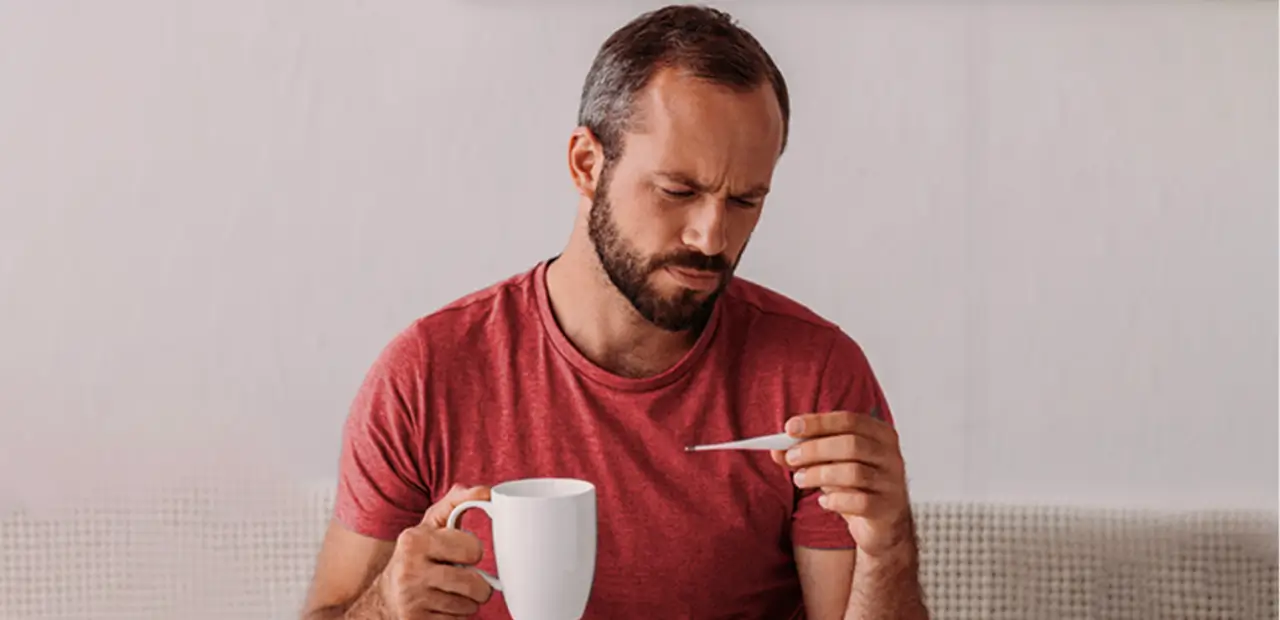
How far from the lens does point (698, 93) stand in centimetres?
119

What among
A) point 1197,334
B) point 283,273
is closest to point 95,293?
point 283,273

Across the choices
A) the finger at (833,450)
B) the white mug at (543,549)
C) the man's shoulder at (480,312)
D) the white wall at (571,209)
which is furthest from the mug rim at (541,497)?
the white wall at (571,209)

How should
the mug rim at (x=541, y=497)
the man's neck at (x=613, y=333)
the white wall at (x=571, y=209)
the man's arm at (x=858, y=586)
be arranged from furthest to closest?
the white wall at (x=571, y=209) → the man's neck at (x=613, y=333) → the man's arm at (x=858, y=586) → the mug rim at (x=541, y=497)

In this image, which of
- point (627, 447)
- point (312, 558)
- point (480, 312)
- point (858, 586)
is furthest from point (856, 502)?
point (312, 558)

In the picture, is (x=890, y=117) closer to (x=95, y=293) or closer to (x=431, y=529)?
(x=431, y=529)

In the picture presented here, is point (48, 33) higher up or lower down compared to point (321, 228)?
higher up

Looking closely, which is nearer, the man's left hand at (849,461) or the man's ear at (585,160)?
the man's left hand at (849,461)

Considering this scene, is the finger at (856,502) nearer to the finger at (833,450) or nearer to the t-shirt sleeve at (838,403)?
the finger at (833,450)

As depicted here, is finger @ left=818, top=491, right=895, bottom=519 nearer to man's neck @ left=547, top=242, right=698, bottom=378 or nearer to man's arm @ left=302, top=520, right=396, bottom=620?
man's neck @ left=547, top=242, right=698, bottom=378

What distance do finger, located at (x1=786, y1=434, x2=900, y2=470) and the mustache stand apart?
9.8 inches

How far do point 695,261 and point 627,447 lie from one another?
0.19m

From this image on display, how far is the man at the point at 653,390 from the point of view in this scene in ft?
3.95

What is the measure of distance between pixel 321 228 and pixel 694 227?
0.45 m

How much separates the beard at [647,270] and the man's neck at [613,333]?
1 cm
